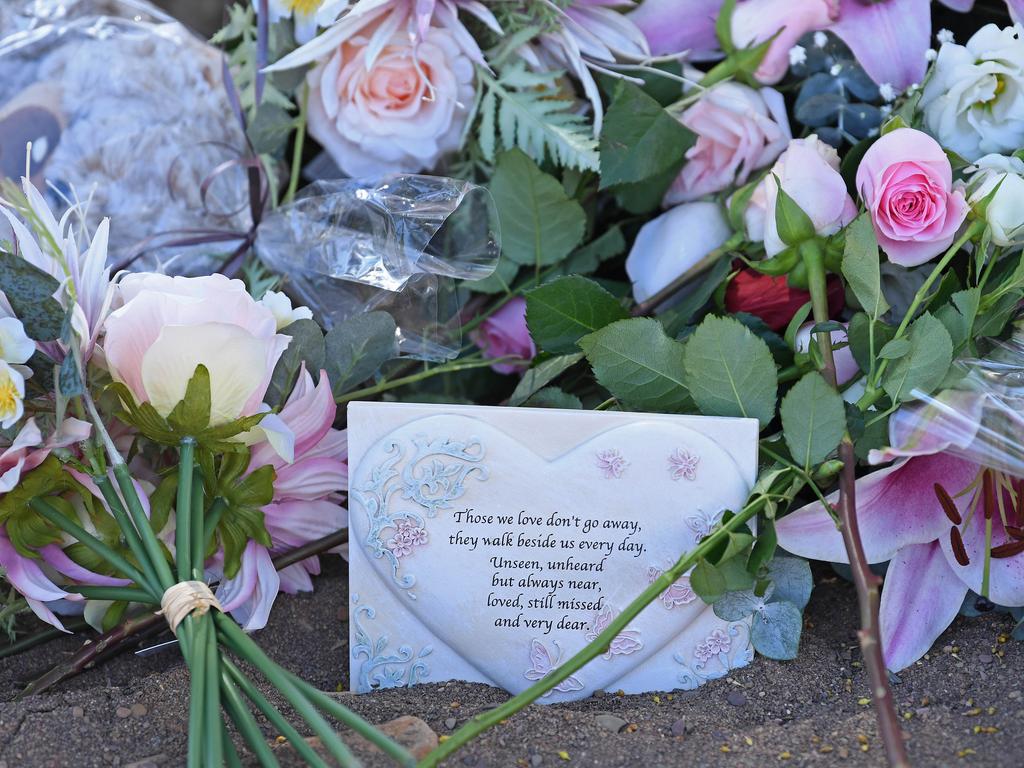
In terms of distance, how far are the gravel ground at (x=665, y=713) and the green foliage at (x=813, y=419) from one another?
168 millimetres

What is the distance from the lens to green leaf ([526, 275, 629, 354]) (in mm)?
811

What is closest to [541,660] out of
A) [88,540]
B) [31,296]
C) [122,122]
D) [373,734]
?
[373,734]

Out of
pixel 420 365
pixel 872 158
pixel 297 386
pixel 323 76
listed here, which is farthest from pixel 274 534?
pixel 872 158

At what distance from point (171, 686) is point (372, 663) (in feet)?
0.47

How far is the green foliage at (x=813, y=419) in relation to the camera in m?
0.69

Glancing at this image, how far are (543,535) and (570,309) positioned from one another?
19 cm

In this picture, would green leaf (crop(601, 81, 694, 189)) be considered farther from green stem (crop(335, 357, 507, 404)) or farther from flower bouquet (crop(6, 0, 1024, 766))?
green stem (crop(335, 357, 507, 404))

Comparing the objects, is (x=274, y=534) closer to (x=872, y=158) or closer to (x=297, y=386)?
(x=297, y=386)

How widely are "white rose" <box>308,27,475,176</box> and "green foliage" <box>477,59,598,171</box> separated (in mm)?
33

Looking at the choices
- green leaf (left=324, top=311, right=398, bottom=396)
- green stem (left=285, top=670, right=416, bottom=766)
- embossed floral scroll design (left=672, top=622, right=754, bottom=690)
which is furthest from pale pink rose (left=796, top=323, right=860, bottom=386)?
green stem (left=285, top=670, right=416, bottom=766)

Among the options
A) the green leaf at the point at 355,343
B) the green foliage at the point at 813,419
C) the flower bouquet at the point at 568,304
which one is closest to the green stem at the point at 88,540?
the flower bouquet at the point at 568,304

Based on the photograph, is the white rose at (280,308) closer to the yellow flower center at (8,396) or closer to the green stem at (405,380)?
the green stem at (405,380)

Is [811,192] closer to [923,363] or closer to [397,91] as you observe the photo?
[923,363]

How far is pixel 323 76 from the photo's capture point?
93 centimetres
